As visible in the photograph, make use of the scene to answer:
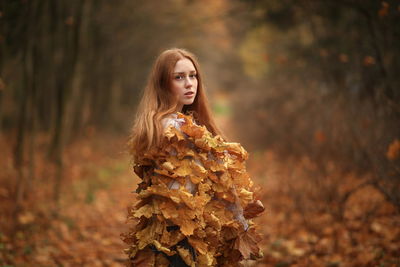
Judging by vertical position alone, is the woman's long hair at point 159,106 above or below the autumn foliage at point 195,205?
above

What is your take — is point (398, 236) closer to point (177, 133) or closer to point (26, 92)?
point (177, 133)

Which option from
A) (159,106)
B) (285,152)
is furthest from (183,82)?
(285,152)

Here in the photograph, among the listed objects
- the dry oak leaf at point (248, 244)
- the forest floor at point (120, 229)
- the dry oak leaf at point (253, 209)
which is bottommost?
the dry oak leaf at point (248, 244)

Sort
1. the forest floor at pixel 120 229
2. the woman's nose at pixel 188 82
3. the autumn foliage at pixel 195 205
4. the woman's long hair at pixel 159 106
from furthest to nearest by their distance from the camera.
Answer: the forest floor at pixel 120 229, the woman's nose at pixel 188 82, the woman's long hair at pixel 159 106, the autumn foliage at pixel 195 205

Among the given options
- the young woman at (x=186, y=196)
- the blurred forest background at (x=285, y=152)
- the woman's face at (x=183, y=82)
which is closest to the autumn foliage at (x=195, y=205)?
the young woman at (x=186, y=196)

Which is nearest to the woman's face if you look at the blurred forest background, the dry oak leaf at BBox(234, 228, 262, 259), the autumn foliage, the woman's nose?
the woman's nose

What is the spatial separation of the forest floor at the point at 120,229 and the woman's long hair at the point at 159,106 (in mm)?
383

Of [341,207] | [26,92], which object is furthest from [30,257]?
[341,207]

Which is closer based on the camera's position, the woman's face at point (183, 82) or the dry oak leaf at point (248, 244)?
the dry oak leaf at point (248, 244)

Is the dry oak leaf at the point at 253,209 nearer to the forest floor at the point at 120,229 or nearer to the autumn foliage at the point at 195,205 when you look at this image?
the autumn foliage at the point at 195,205

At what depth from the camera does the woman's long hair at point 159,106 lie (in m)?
2.19

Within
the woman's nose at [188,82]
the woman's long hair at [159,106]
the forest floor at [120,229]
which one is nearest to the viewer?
the woman's long hair at [159,106]

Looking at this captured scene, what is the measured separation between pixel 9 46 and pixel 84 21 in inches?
62.4

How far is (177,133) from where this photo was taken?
2.08m
